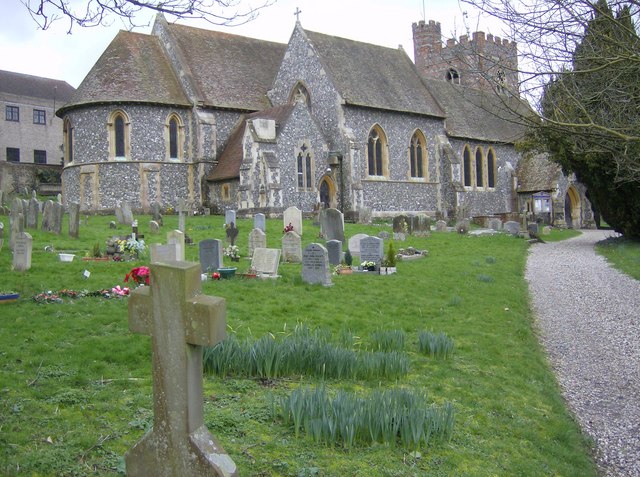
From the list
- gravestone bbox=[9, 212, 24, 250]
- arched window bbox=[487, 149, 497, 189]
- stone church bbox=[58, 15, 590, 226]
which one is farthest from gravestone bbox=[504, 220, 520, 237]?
gravestone bbox=[9, 212, 24, 250]

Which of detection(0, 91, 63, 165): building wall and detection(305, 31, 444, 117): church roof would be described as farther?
detection(0, 91, 63, 165): building wall

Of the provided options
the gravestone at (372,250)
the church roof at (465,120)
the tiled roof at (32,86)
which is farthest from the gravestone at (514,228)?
the tiled roof at (32,86)

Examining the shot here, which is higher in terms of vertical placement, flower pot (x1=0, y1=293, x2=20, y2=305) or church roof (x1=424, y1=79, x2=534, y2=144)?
church roof (x1=424, y1=79, x2=534, y2=144)

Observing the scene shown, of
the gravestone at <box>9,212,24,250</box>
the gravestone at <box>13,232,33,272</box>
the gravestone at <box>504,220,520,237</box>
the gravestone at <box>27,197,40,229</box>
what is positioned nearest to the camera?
the gravestone at <box>13,232,33,272</box>

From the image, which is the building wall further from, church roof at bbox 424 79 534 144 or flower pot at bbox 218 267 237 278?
flower pot at bbox 218 267 237 278

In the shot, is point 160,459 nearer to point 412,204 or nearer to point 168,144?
point 168,144

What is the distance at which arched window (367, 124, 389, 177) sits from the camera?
31.1 meters

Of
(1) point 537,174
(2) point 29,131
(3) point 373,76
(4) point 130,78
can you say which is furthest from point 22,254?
(2) point 29,131

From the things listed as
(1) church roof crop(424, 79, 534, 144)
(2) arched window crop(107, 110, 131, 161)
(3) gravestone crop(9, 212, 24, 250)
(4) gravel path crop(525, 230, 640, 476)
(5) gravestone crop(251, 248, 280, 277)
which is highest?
A: (1) church roof crop(424, 79, 534, 144)

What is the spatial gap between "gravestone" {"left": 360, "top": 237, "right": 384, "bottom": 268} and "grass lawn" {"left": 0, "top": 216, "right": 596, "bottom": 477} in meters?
2.31

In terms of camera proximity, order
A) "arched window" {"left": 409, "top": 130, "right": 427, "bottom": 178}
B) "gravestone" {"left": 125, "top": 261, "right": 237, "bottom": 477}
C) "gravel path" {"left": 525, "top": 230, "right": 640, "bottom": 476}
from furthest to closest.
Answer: "arched window" {"left": 409, "top": 130, "right": 427, "bottom": 178}, "gravel path" {"left": 525, "top": 230, "right": 640, "bottom": 476}, "gravestone" {"left": 125, "top": 261, "right": 237, "bottom": 477}

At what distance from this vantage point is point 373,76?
32281mm

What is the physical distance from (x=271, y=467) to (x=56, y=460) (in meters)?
1.33

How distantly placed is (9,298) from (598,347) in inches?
320
